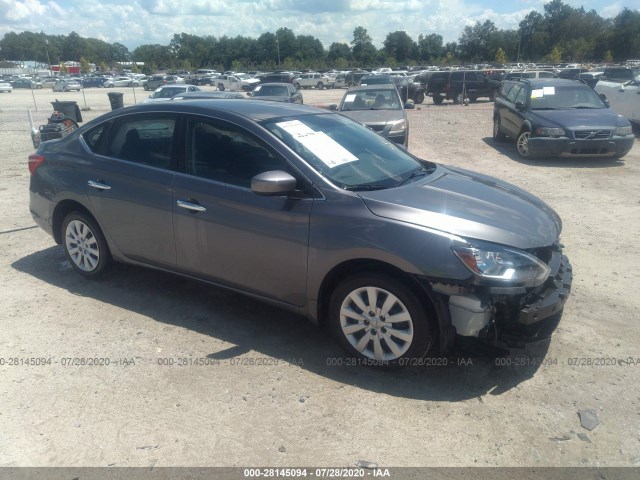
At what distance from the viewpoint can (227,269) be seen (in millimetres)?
4137

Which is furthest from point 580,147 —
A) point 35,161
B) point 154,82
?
point 154,82

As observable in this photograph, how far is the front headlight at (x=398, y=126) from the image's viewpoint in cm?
1063

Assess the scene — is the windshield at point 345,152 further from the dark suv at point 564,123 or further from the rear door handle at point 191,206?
the dark suv at point 564,123

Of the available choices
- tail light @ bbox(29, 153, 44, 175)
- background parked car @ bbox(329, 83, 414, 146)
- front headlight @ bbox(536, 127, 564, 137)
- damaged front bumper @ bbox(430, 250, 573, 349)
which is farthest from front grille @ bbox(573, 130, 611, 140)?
tail light @ bbox(29, 153, 44, 175)

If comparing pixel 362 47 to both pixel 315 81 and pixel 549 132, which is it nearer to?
pixel 315 81

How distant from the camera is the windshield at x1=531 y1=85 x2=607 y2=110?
1145 cm

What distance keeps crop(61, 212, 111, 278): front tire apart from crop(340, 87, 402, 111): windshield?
26.8 ft

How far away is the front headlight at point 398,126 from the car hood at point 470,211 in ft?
21.5

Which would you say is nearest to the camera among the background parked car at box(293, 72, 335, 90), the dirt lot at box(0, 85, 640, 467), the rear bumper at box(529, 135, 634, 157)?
the dirt lot at box(0, 85, 640, 467)

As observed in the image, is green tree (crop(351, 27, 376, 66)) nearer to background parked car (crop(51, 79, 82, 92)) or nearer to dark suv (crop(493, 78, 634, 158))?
background parked car (crop(51, 79, 82, 92))

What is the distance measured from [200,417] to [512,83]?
12.8 m

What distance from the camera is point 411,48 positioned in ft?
329

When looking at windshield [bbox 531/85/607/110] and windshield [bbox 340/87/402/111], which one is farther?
windshield [bbox 340/87/402/111]

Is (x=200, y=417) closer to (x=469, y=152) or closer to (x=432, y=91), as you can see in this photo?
(x=469, y=152)
